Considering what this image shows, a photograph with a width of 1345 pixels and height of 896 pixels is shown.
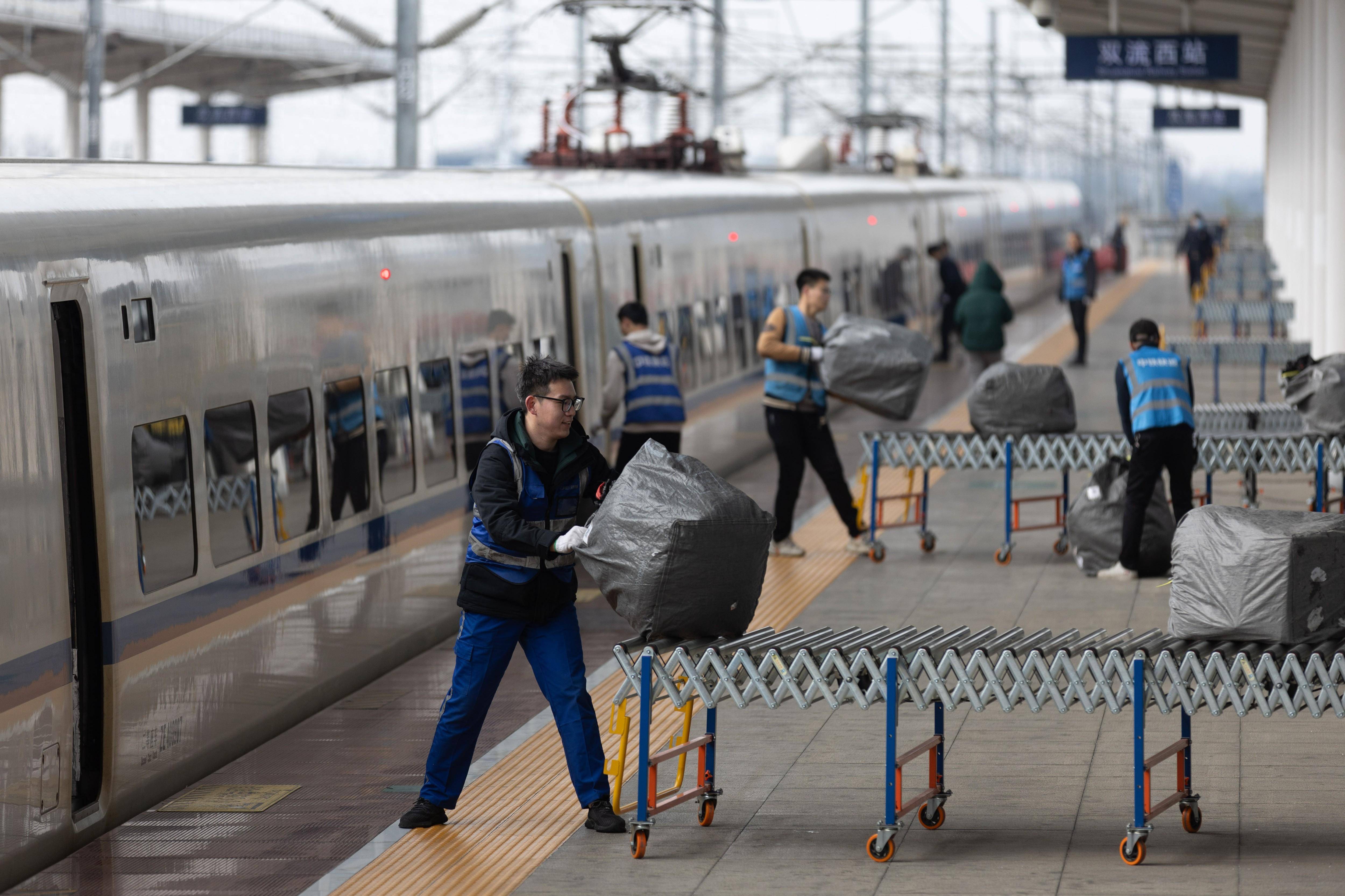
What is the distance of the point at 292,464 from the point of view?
8.05 m

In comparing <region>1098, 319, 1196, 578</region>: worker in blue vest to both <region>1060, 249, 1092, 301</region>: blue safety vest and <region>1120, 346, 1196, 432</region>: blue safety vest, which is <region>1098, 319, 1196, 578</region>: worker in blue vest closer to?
<region>1120, 346, 1196, 432</region>: blue safety vest

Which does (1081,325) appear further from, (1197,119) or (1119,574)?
(1119,574)

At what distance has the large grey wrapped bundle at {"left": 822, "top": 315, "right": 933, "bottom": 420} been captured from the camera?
11.3 meters

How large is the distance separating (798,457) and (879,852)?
5.81 metres

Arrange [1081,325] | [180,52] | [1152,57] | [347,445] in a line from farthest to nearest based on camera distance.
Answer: [180,52]
[1081,325]
[1152,57]
[347,445]

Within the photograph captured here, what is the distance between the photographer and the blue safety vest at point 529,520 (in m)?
6.17

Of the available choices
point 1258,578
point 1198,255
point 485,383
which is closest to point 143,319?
point 485,383

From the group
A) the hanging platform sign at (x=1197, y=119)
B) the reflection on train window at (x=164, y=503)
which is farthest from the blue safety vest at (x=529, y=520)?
the hanging platform sign at (x=1197, y=119)

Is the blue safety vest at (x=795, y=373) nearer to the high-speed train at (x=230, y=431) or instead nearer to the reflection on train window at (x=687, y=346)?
the high-speed train at (x=230, y=431)

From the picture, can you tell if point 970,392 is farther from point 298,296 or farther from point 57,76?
point 57,76

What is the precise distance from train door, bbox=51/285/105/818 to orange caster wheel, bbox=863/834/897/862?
104 inches

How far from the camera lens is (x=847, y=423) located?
20.4m

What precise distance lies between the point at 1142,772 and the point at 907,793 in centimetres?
108

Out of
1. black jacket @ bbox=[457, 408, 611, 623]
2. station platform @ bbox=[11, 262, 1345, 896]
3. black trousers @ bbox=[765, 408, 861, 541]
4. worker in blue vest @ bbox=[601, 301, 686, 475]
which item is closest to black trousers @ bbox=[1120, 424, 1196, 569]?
station platform @ bbox=[11, 262, 1345, 896]
